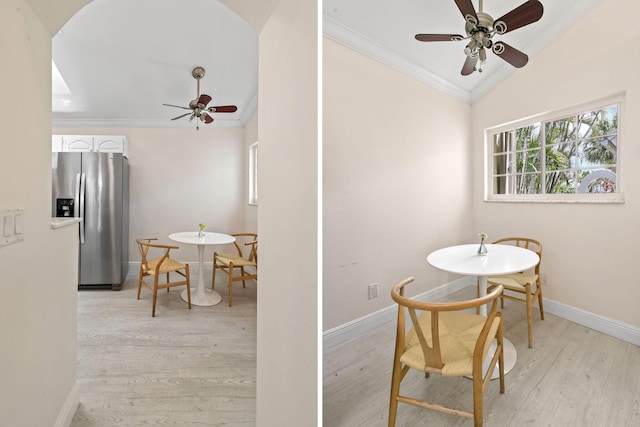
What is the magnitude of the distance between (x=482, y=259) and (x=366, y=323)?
1.57ft

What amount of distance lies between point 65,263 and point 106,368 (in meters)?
0.82

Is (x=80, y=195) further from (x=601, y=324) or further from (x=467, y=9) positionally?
(x=601, y=324)

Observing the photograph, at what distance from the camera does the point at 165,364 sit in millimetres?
1786

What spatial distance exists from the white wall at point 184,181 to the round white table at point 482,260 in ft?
11.1

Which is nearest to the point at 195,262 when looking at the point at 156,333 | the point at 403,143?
the point at 156,333

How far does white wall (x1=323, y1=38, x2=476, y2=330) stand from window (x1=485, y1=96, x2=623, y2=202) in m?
0.10

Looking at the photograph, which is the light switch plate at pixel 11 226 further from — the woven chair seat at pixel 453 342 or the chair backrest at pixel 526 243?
the chair backrest at pixel 526 243

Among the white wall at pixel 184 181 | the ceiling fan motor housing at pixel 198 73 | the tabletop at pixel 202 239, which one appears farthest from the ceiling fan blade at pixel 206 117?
the white wall at pixel 184 181

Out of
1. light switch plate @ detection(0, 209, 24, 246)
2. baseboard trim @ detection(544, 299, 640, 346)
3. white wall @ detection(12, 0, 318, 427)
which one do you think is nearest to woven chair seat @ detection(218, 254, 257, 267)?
white wall @ detection(12, 0, 318, 427)

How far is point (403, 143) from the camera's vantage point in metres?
0.98

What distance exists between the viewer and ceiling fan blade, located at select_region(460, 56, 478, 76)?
1.03 m

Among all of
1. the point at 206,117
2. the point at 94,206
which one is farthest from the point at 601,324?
the point at 94,206

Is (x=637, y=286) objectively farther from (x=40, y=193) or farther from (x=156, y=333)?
(x=156, y=333)

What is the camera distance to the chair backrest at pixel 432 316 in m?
0.89
